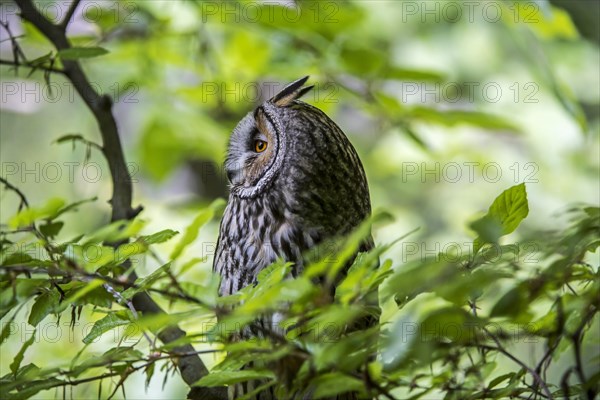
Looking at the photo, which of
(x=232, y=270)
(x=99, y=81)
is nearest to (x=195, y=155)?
(x=99, y=81)

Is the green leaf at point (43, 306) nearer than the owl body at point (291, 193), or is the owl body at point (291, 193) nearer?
the green leaf at point (43, 306)

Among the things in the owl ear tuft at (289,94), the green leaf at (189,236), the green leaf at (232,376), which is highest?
the owl ear tuft at (289,94)

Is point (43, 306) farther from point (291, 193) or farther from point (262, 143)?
point (262, 143)

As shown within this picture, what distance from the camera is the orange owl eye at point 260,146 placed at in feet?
8.59

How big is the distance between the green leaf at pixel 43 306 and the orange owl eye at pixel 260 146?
3.88ft

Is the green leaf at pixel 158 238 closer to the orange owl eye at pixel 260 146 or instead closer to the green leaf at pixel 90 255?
the green leaf at pixel 90 255

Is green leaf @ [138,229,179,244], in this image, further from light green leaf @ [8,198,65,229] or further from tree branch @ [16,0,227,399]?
tree branch @ [16,0,227,399]

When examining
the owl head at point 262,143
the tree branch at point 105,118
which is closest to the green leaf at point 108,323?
→ the tree branch at point 105,118

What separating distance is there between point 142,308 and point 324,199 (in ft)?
2.23

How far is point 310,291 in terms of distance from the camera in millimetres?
1199

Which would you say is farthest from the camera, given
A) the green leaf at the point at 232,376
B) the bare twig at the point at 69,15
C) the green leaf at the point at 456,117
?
the green leaf at the point at 456,117

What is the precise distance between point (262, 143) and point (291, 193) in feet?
0.82

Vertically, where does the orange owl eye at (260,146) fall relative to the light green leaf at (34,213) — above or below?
above

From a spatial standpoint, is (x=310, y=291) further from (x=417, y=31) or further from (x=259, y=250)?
(x=417, y=31)
